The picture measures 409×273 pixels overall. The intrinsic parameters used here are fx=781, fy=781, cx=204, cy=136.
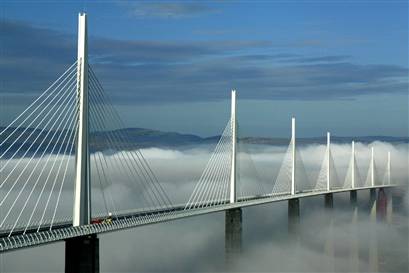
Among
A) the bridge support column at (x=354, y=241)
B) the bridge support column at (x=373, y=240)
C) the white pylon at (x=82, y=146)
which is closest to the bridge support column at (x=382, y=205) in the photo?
the bridge support column at (x=373, y=240)

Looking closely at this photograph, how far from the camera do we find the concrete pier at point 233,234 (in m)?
68.8

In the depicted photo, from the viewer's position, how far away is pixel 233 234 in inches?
2744

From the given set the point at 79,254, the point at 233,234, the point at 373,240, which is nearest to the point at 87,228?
the point at 79,254

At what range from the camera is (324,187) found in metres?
114

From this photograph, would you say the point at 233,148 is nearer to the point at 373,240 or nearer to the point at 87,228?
the point at 87,228

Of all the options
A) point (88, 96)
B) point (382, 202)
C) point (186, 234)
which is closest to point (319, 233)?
point (186, 234)

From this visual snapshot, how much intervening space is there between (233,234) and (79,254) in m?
31.7

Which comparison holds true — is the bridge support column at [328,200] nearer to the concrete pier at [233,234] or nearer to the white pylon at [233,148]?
the white pylon at [233,148]

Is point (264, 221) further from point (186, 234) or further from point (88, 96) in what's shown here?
point (88, 96)

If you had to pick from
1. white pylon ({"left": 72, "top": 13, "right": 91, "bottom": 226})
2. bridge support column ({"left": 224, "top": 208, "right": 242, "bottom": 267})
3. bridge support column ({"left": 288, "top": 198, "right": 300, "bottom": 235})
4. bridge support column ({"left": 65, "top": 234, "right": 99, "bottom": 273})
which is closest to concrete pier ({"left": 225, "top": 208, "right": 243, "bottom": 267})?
bridge support column ({"left": 224, "top": 208, "right": 242, "bottom": 267})

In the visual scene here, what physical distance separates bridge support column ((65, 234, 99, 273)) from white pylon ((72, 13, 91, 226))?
99 cm

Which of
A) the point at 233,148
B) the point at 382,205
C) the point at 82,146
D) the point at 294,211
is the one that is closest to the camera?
the point at 82,146

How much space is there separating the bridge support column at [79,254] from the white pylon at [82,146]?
987 mm

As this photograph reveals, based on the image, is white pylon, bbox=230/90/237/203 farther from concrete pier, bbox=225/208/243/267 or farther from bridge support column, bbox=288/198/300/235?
bridge support column, bbox=288/198/300/235
